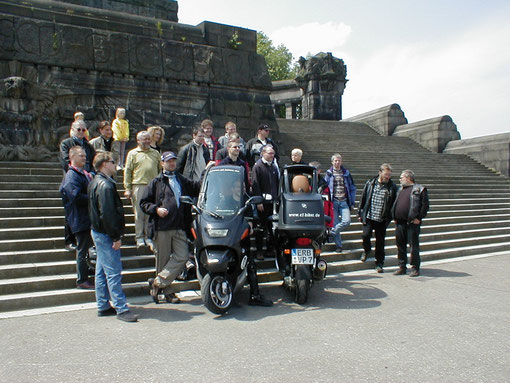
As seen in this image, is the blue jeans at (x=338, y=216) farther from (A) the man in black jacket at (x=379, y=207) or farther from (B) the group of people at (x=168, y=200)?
(A) the man in black jacket at (x=379, y=207)

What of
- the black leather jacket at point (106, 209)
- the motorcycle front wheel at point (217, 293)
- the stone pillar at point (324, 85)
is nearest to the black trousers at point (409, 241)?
the motorcycle front wheel at point (217, 293)

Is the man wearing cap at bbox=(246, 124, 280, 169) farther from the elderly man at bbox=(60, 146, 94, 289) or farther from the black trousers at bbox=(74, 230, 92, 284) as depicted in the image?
the black trousers at bbox=(74, 230, 92, 284)

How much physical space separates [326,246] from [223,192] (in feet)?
10.9

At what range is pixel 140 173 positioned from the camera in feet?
22.5

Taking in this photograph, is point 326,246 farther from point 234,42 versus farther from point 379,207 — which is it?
point 234,42

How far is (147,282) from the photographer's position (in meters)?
6.30

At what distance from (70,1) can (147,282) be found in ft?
39.5

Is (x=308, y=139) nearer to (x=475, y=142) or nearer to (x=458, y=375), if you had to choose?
(x=475, y=142)

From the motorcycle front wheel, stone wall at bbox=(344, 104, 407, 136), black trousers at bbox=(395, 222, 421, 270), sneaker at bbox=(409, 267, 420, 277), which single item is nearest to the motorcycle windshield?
the motorcycle front wheel

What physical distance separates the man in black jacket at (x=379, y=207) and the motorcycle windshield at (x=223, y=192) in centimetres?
289

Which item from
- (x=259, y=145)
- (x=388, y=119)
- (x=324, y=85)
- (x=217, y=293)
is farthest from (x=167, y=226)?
(x=324, y=85)

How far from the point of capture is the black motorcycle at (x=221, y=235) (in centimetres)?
513

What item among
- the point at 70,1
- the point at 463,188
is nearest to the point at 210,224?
the point at 463,188

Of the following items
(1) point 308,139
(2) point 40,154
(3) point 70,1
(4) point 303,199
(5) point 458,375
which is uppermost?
(3) point 70,1
